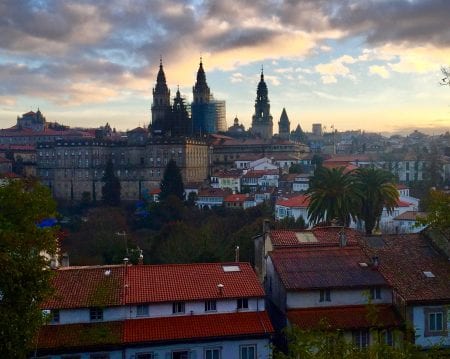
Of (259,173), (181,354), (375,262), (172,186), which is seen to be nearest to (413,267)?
(375,262)

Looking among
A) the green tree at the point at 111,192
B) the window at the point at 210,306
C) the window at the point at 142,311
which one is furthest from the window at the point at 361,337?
the green tree at the point at 111,192

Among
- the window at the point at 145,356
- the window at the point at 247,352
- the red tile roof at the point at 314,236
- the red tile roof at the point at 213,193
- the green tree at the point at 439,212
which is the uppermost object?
the green tree at the point at 439,212

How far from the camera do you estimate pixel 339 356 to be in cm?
1245

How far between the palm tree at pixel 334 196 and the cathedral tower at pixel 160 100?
95.8m

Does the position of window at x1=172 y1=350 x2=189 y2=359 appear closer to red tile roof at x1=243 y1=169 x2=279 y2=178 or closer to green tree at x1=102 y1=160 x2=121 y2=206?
green tree at x1=102 y1=160 x2=121 y2=206

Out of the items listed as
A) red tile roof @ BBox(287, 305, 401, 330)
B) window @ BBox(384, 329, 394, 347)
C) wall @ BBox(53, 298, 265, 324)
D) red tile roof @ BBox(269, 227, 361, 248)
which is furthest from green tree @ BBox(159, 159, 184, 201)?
window @ BBox(384, 329, 394, 347)

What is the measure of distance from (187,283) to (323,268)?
19.2ft

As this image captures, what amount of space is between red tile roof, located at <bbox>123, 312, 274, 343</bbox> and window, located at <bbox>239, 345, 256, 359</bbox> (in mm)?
583

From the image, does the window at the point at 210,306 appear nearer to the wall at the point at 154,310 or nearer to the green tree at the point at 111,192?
the wall at the point at 154,310

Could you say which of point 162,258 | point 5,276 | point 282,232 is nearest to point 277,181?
point 162,258

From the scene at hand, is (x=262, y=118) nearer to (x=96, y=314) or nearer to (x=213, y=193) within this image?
(x=213, y=193)

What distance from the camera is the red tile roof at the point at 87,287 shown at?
22.1 meters

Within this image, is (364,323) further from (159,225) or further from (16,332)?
(159,225)

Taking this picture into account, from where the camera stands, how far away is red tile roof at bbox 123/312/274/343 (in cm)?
2155
